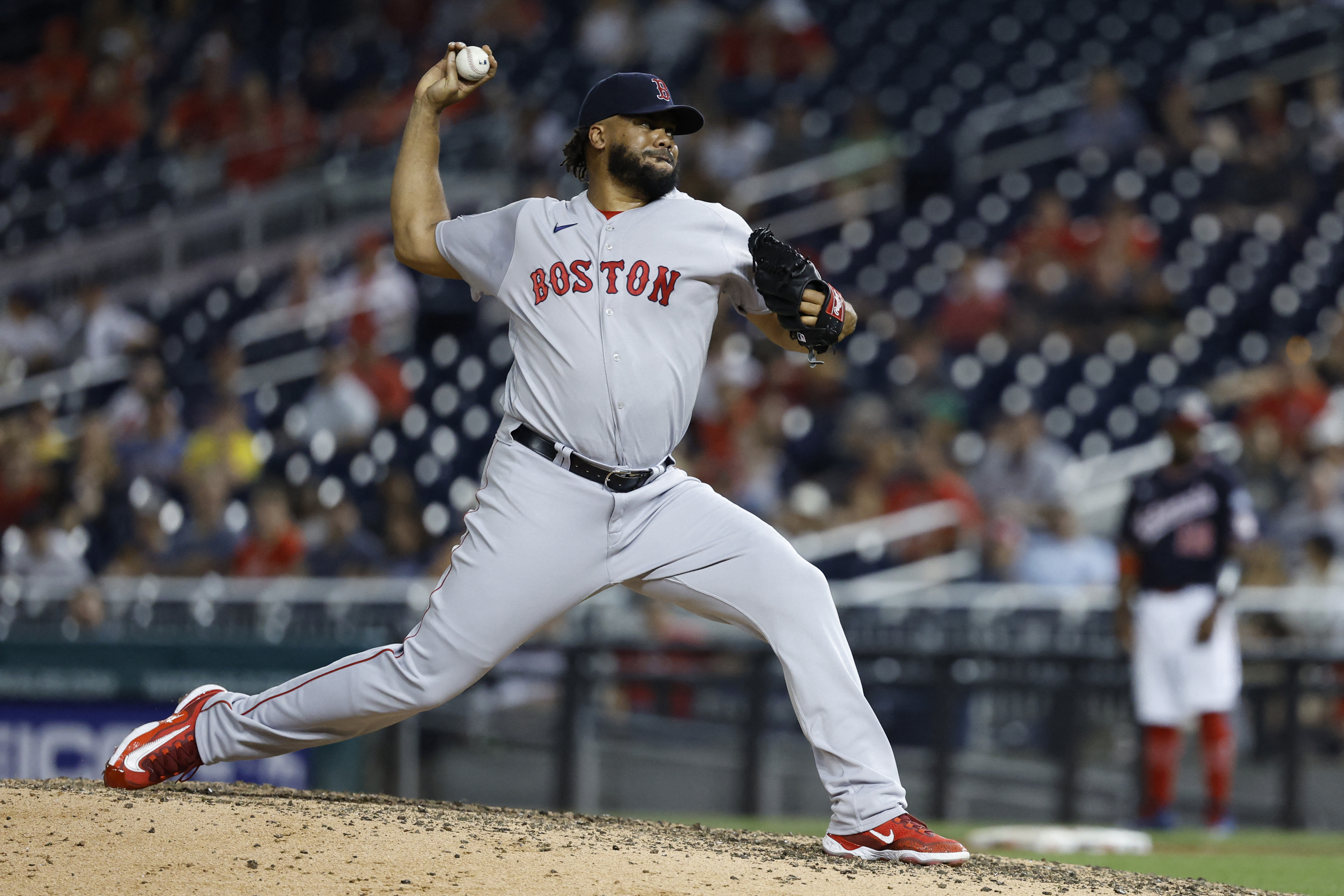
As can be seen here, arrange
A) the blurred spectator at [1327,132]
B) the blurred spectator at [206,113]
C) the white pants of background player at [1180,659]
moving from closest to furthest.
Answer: the white pants of background player at [1180,659], the blurred spectator at [1327,132], the blurred spectator at [206,113]

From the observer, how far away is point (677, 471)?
13.3 ft

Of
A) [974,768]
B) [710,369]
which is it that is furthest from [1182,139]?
[974,768]

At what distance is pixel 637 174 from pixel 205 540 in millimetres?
5999

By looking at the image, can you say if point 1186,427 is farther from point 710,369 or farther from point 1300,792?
point 710,369

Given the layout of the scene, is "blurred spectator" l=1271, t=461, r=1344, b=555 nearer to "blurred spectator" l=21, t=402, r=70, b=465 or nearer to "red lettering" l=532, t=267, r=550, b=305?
"red lettering" l=532, t=267, r=550, b=305

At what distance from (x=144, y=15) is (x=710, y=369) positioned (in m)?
8.19

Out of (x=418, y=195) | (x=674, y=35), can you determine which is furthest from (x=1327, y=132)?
(x=418, y=195)

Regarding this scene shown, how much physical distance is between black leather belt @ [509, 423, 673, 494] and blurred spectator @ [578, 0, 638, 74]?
10864 millimetres

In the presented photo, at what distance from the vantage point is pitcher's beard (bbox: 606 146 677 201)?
4016 mm

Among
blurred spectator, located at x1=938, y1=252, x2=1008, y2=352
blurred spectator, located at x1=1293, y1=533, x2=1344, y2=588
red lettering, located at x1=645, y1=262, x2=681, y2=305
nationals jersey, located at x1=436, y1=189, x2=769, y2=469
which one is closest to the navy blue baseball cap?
nationals jersey, located at x1=436, y1=189, x2=769, y2=469

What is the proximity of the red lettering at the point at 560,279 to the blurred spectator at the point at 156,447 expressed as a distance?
676 cm

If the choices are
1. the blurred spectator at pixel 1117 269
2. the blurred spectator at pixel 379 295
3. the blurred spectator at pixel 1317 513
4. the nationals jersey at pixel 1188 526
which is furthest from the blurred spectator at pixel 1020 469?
the blurred spectator at pixel 379 295

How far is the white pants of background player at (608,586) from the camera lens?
3.87m

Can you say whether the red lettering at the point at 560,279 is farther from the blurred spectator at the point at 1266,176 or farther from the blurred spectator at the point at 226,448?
the blurred spectator at the point at 1266,176
